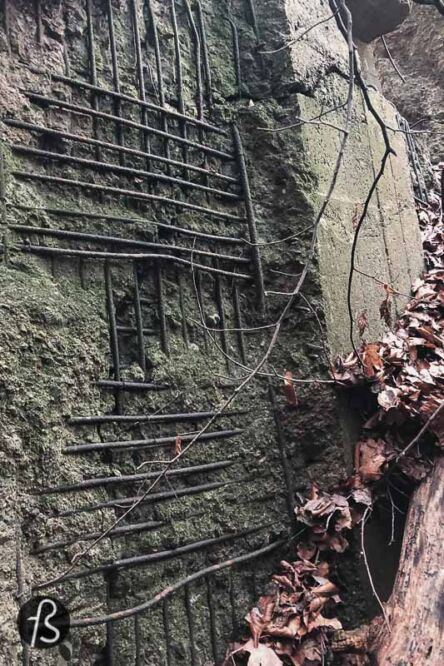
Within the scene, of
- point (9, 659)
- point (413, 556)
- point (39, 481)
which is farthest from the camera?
point (413, 556)

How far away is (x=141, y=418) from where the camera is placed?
222cm

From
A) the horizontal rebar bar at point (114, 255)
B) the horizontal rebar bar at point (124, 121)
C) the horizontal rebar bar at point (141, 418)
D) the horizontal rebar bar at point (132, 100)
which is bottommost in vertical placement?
the horizontal rebar bar at point (141, 418)

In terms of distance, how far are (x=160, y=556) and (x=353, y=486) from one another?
96 cm

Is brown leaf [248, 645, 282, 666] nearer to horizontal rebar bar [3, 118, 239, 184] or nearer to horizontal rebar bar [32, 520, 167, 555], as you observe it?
horizontal rebar bar [32, 520, 167, 555]

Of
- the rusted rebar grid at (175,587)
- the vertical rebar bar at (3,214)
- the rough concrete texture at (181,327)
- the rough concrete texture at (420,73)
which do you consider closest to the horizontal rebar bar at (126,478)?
Result: the rough concrete texture at (181,327)

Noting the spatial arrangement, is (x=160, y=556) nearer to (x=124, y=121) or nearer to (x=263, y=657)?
(x=263, y=657)

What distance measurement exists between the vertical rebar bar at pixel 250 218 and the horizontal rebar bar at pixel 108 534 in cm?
112

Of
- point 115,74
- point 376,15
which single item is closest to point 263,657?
point 115,74

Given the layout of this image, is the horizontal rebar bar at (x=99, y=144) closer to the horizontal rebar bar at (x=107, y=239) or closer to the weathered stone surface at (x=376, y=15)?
the horizontal rebar bar at (x=107, y=239)

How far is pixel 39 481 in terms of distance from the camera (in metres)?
1.89

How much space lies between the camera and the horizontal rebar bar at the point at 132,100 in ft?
7.35

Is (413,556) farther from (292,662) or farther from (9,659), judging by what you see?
(9,659)

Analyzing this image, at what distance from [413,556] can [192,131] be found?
6.74 ft

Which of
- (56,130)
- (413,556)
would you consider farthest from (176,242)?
(413,556)
